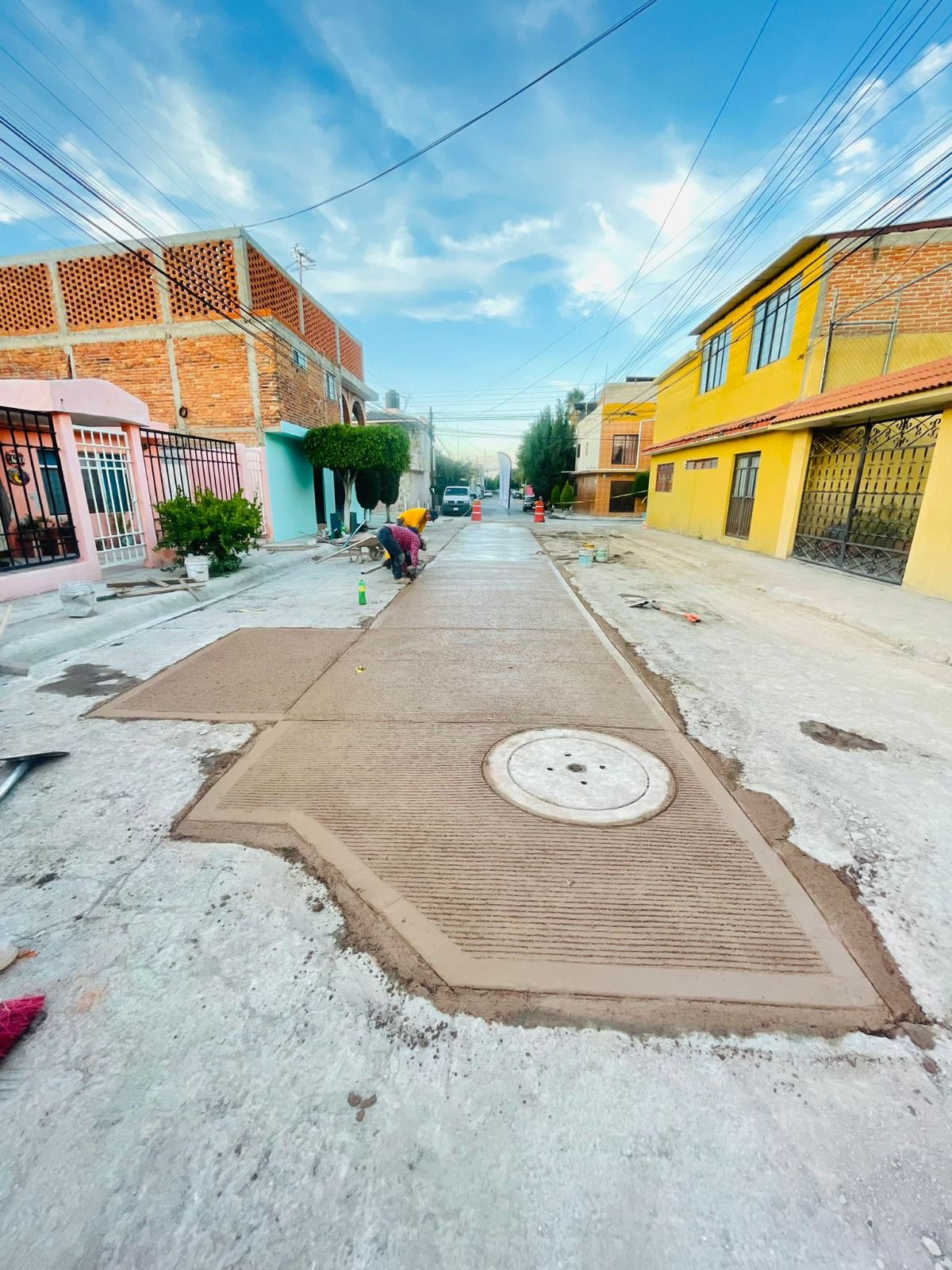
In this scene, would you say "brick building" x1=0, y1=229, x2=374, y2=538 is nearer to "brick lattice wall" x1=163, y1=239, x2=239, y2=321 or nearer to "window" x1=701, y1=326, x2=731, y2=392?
"brick lattice wall" x1=163, y1=239, x2=239, y2=321

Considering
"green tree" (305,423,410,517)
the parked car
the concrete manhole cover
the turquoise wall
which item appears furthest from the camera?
the parked car

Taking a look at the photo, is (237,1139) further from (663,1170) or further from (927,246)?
(927,246)

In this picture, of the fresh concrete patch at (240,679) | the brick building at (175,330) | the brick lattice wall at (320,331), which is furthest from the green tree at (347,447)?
the fresh concrete patch at (240,679)

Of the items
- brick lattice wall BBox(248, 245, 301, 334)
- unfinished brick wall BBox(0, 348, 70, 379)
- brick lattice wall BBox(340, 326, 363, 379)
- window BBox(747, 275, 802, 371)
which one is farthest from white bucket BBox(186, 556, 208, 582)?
brick lattice wall BBox(340, 326, 363, 379)

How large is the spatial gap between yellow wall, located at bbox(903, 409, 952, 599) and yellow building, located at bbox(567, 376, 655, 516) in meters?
25.3

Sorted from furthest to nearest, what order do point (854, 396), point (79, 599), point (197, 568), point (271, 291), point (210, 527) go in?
point (271, 291), point (854, 396), point (210, 527), point (197, 568), point (79, 599)

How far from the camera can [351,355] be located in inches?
822

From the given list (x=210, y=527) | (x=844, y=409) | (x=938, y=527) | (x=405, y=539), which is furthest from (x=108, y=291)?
(x=938, y=527)

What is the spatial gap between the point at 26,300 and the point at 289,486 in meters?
7.96

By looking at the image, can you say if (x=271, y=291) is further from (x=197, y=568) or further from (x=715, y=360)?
(x=715, y=360)

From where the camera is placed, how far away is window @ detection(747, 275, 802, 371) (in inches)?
480

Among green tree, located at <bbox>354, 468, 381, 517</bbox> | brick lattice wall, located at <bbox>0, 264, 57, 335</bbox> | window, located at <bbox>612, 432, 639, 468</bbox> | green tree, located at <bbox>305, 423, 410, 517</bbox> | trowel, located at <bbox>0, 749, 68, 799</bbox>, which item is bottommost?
trowel, located at <bbox>0, 749, 68, 799</bbox>

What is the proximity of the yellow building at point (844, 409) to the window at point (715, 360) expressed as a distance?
0.34ft

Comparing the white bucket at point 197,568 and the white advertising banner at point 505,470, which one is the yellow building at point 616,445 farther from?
the white bucket at point 197,568
